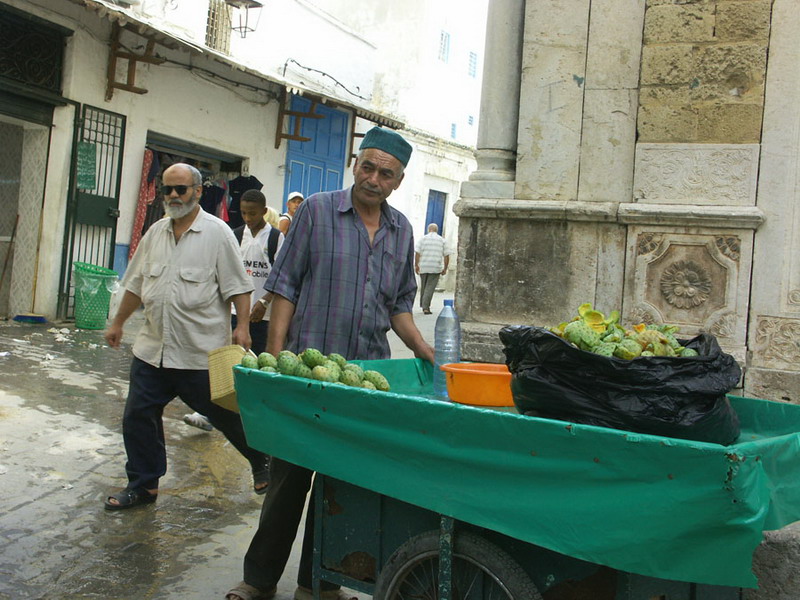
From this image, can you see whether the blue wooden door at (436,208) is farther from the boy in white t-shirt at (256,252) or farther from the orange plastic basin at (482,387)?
the orange plastic basin at (482,387)

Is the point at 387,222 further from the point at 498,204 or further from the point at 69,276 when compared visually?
the point at 69,276

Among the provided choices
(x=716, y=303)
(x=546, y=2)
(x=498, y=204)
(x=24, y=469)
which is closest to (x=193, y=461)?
(x=24, y=469)

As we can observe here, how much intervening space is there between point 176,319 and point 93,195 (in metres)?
7.21

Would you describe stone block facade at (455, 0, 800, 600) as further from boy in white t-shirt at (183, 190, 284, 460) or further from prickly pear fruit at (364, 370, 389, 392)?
prickly pear fruit at (364, 370, 389, 392)

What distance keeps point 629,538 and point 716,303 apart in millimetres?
3081

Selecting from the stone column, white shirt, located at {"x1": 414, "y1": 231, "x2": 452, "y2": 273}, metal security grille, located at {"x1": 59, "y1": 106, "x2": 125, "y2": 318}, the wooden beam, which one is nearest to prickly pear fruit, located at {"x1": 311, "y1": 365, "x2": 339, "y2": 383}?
the stone column

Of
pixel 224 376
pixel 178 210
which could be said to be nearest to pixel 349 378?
pixel 224 376

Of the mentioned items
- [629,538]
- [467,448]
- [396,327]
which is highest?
[396,327]

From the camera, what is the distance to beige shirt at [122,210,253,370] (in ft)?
14.5

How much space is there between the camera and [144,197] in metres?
11.7

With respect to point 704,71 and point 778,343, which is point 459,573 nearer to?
point 778,343

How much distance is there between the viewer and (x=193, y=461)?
525 centimetres

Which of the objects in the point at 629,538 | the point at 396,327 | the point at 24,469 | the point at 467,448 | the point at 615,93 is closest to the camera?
the point at 629,538

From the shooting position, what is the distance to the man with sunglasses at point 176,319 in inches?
172
